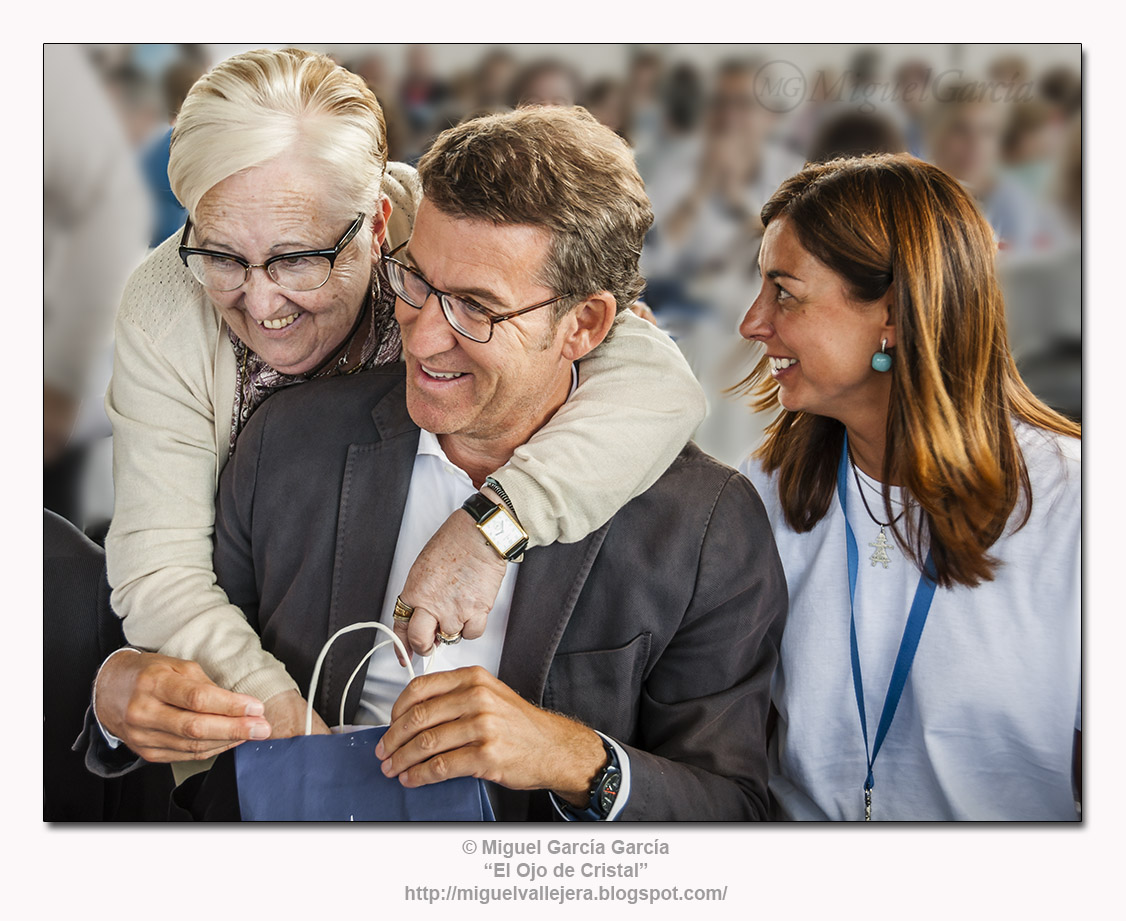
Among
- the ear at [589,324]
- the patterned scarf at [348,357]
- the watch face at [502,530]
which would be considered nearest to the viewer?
the watch face at [502,530]

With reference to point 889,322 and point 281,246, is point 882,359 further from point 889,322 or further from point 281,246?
point 281,246

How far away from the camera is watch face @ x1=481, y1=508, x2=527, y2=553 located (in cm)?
166

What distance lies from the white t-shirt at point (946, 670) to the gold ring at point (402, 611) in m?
0.65

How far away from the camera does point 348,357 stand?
192 cm

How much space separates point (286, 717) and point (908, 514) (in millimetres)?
1146

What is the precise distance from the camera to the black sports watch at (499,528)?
1663mm

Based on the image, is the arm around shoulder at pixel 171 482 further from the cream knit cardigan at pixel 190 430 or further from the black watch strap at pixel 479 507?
the black watch strap at pixel 479 507

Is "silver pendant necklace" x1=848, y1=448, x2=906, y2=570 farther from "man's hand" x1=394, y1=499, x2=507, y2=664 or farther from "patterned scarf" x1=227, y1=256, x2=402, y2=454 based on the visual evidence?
"patterned scarf" x1=227, y1=256, x2=402, y2=454

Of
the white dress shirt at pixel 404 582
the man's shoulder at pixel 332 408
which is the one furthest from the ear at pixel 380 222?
the white dress shirt at pixel 404 582

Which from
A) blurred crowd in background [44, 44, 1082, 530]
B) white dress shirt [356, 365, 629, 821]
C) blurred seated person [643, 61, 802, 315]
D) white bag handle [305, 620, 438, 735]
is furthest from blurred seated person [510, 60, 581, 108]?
white bag handle [305, 620, 438, 735]

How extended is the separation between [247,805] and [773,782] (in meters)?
0.97

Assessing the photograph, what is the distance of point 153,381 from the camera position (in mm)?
1812
